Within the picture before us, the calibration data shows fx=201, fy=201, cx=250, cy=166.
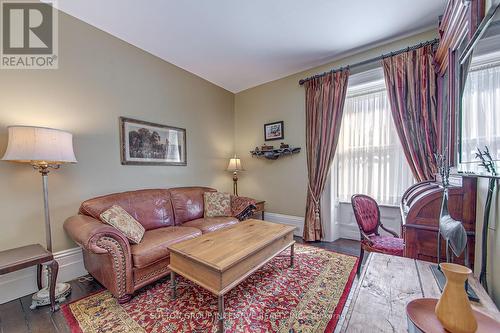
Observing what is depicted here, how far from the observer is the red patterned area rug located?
5.08ft

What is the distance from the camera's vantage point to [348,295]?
191 centimetres

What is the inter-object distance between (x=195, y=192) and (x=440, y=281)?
3.04 meters

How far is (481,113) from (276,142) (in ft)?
9.57

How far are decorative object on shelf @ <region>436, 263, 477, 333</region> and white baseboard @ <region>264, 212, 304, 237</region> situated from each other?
10.1 feet

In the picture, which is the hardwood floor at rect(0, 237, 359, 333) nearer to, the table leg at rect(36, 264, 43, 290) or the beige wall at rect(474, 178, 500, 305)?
the table leg at rect(36, 264, 43, 290)

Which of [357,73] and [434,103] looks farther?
[357,73]

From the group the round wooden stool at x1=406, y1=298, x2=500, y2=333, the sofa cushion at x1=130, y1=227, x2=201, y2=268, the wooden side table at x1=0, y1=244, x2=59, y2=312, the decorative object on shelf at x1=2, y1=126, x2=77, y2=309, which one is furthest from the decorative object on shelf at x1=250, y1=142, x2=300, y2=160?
the wooden side table at x1=0, y1=244, x2=59, y2=312

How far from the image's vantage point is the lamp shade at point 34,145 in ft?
5.58

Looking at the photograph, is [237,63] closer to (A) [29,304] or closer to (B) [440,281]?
(B) [440,281]

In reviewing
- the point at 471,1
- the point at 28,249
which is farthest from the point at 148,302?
the point at 471,1

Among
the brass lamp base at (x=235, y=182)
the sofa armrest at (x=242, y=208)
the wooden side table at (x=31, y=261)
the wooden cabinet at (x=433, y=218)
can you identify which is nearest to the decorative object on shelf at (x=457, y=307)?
the wooden cabinet at (x=433, y=218)

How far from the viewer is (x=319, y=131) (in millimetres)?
3357

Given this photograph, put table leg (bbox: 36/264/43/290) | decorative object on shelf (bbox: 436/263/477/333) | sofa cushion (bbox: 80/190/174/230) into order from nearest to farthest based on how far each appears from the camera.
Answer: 1. decorative object on shelf (bbox: 436/263/477/333)
2. table leg (bbox: 36/264/43/290)
3. sofa cushion (bbox: 80/190/174/230)

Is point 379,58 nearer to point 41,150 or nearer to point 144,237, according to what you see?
point 144,237
